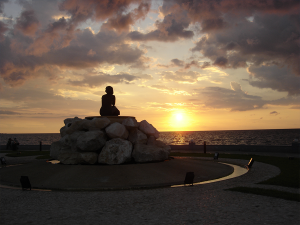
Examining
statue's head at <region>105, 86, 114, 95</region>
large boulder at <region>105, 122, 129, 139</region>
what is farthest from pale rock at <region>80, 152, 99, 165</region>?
statue's head at <region>105, 86, 114, 95</region>

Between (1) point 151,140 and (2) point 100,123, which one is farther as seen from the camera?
(1) point 151,140

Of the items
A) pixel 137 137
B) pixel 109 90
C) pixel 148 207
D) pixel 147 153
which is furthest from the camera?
pixel 109 90

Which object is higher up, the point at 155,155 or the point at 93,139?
the point at 93,139

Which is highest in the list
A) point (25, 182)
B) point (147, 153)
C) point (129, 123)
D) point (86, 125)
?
point (129, 123)

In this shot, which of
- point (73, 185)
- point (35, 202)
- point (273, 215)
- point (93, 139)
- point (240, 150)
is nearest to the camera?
point (273, 215)

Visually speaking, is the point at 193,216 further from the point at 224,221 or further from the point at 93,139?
the point at 93,139

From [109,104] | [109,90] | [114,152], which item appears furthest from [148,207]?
[109,90]

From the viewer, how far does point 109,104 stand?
16359 mm

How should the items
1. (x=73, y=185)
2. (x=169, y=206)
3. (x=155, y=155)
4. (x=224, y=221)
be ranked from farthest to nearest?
(x=155, y=155), (x=73, y=185), (x=169, y=206), (x=224, y=221)

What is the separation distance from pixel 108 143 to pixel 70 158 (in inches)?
87.0

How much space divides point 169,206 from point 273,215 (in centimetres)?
281

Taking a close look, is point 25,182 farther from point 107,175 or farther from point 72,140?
point 72,140

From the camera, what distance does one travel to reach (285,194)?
8.08 meters

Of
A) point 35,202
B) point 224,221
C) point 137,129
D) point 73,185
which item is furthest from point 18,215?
point 137,129
